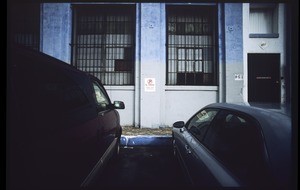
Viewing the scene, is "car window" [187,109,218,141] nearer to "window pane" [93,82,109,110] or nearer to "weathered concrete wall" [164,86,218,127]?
"window pane" [93,82,109,110]

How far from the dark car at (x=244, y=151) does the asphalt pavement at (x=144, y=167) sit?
658 mm

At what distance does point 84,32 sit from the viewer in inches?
357

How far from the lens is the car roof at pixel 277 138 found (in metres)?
2.04

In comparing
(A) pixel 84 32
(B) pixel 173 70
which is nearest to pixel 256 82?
(B) pixel 173 70

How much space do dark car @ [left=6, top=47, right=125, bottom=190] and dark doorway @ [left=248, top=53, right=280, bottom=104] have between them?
7.45 metres

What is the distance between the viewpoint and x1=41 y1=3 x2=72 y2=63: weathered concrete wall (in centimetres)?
851

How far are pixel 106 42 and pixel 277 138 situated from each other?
25.4 feet

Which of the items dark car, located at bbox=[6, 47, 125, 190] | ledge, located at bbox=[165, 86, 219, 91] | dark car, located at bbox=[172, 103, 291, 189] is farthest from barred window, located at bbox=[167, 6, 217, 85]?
dark car, located at bbox=[6, 47, 125, 190]

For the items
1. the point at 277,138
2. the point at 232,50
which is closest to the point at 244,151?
the point at 277,138

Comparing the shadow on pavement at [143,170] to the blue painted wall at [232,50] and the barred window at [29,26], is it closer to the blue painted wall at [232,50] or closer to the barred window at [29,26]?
the blue painted wall at [232,50]

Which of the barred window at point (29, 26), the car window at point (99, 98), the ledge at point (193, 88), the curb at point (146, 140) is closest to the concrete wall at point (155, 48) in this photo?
the ledge at point (193, 88)

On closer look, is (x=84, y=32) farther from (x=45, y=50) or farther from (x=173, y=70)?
(x=173, y=70)

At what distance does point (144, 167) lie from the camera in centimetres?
501

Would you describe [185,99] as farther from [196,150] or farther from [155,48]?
[196,150]
